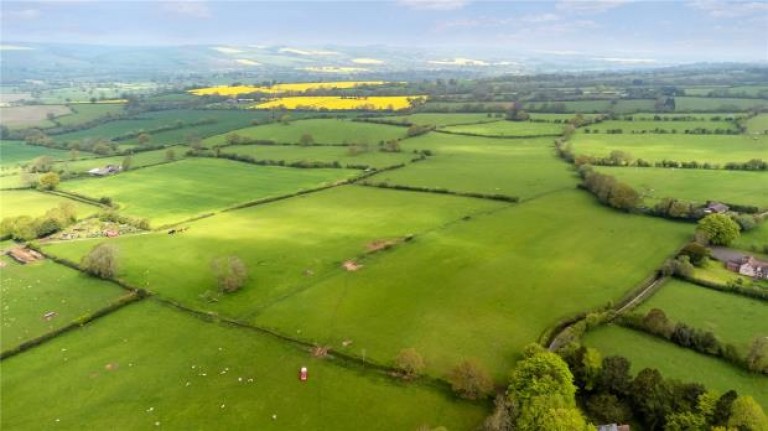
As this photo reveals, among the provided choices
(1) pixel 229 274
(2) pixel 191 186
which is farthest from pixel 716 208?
(2) pixel 191 186

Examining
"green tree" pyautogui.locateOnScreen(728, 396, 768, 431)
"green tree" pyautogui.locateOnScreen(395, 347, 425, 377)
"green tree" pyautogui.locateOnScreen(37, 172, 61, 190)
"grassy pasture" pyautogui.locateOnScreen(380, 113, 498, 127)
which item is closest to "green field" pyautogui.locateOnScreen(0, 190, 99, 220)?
"green tree" pyautogui.locateOnScreen(37, 172, 61, 190)

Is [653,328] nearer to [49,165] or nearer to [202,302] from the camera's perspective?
[202,302]

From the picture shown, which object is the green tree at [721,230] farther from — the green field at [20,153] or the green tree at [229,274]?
the green field at [20,153]

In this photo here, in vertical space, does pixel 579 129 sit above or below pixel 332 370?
above

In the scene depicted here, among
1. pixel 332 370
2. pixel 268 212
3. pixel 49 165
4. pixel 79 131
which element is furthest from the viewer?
pixel 79 131

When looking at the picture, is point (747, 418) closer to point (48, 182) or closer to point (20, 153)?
point (48, 182)

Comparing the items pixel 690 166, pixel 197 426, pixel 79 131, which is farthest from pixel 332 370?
pixel 79 131
